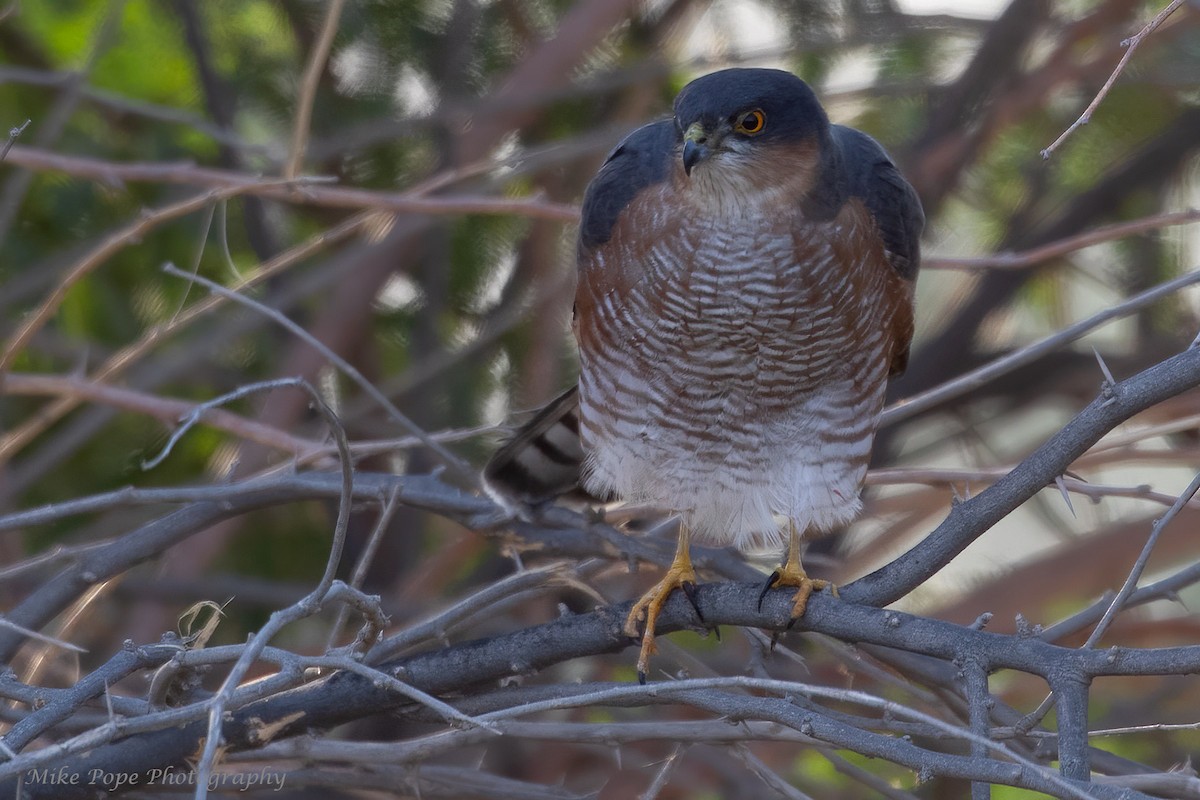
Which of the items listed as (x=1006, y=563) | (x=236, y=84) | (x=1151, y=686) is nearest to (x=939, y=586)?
(x=1006, y=563)

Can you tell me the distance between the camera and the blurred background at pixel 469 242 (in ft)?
15.3

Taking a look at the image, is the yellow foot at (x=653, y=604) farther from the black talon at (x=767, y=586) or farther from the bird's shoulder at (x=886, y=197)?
the bird's shoulder at (x=886, y=197)

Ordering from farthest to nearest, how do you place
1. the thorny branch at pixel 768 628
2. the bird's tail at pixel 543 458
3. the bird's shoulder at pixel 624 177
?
the bird's tail at pixel 543 458 < the bird's shoulder at pixel 624 177 < the thorny branch at pixel 768 628

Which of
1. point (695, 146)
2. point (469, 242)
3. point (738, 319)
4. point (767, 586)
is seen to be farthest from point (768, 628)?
point (469, 242)

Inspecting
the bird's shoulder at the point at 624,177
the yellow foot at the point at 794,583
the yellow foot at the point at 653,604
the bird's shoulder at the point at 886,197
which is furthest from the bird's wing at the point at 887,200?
the yellow foot at the point at 653,604

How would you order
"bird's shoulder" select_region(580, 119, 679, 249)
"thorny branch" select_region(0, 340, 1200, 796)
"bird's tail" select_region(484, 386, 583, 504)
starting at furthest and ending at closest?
"bird's tail" select_region(484, 386, 583, 504), "bird's shoulder" select_region(580, 119, 679, 249), "thorny branch" select_region(0, 340, 1200, 796)

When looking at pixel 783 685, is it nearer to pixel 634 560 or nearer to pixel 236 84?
pixel 634 560

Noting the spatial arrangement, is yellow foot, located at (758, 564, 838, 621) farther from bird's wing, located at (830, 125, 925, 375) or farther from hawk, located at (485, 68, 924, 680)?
bird's wing, located at (830, 125, 925, 375)

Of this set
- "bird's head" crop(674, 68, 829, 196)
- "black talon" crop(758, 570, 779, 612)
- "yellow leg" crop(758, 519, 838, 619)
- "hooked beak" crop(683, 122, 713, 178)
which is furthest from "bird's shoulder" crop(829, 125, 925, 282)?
"black talon" crop(758, 570, 779, 612)

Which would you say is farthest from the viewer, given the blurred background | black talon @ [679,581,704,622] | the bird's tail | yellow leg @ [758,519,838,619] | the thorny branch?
the blurred background

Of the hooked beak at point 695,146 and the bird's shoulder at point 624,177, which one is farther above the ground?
the hooked beak at point 695,146

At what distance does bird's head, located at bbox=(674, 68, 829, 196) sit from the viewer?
294 centimetres

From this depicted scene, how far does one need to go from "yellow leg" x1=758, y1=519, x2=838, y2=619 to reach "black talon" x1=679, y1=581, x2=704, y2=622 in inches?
5.2

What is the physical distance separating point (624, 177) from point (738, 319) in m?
0.51
